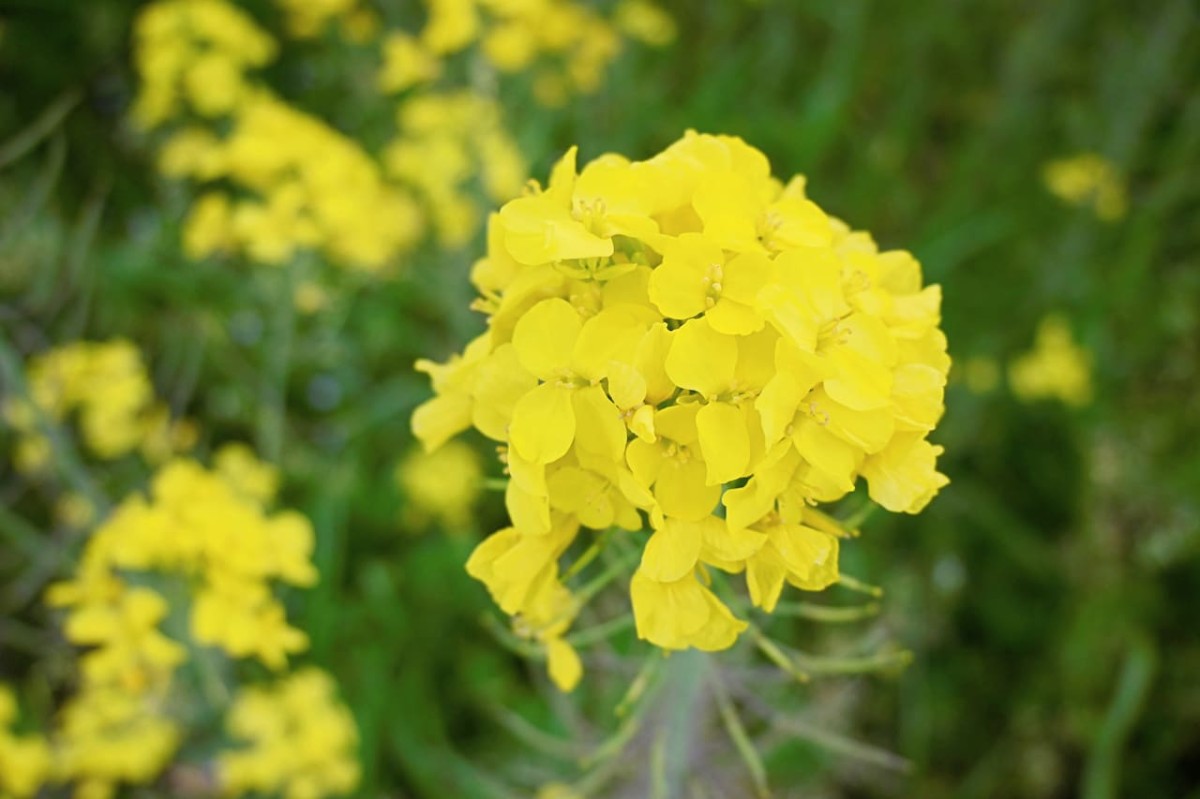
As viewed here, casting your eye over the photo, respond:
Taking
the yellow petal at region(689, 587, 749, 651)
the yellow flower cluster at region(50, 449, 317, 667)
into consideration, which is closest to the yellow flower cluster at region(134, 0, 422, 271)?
the yellow flower cluster at region(50, 449, 317, 667)

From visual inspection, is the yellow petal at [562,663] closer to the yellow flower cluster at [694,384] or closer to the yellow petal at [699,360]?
the yellow flower cluster at [694,384]

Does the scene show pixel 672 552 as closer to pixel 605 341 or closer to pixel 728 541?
pixel 728 541

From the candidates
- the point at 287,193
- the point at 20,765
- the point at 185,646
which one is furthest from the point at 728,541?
the point at 287,193

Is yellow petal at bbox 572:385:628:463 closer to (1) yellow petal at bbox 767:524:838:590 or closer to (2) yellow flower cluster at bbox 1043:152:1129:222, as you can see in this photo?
(1) yellow petal at bbox 767:524:838:590

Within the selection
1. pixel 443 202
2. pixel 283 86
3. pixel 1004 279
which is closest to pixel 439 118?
pixel 443 202

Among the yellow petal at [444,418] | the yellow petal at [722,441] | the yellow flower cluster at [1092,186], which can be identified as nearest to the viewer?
the yellow petal at [722,441]

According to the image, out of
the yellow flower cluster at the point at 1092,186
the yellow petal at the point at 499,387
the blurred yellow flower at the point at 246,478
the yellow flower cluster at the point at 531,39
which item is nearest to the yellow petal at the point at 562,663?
the yellow petal at the point at 499,387
